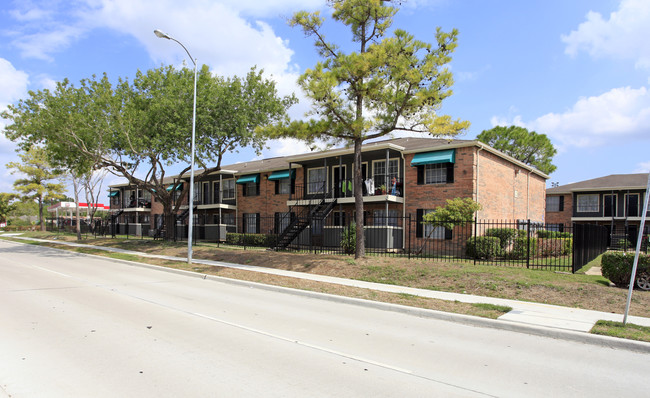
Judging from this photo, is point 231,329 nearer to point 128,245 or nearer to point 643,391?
point 643,391

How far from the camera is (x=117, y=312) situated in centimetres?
833

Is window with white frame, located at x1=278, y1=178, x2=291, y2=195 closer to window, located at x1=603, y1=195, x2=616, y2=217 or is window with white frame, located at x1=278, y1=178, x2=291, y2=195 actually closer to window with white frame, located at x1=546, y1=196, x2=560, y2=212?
window with white frame, located at x1=546, y1=196, x2=560, y2=212

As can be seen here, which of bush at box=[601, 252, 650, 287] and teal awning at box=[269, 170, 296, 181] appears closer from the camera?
bush at box=[601, 252, 650, 287]

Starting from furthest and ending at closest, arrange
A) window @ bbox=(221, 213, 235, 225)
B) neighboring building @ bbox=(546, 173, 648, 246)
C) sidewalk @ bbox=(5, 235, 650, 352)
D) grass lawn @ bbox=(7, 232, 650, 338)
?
window @ bbox=(221, 213, 235, 225)
neighboring building @ bbox=(546, 173, 648, 246)
grass lawn @ bbox=(7, 232, 650, 338)
sidewalk @ bbox=(5, 235, 650, 352)

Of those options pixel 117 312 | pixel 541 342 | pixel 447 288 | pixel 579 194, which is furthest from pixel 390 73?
pixel 579 194

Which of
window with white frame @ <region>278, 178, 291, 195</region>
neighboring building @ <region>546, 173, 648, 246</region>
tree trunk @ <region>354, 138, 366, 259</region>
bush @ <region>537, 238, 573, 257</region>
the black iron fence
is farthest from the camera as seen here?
neighboring building @ <region>546, 173, 648, 246</region>

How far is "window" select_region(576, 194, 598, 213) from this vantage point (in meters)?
35.2

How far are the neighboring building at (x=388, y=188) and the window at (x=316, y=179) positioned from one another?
0.07 m

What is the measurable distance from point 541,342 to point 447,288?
15.3 feet

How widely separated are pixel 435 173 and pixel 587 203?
21.4 m

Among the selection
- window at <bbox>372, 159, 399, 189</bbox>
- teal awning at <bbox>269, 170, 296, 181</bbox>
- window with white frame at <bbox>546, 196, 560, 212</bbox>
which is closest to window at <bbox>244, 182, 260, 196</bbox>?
teal awning at <bbox>269, 170, 296, 181</bbox>

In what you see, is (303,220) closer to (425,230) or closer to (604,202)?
(425,230)

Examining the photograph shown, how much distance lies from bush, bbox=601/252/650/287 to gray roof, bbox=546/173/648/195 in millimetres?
26335

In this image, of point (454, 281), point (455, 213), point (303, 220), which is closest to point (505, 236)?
point (455, 213)
